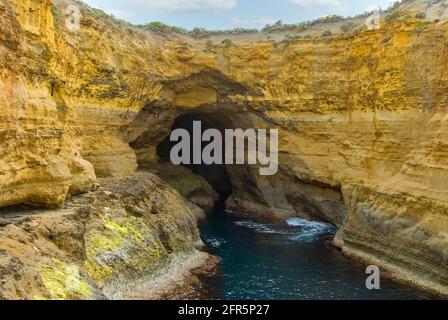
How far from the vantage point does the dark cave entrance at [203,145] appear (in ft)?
157

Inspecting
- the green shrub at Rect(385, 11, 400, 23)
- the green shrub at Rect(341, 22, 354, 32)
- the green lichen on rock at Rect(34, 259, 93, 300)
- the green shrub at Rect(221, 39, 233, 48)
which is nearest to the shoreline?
the green lichen on rock at Rect(34, 259, 93, 300)

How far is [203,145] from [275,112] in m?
14.1

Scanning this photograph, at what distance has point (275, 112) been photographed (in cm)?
4091

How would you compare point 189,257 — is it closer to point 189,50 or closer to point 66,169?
point 66,169

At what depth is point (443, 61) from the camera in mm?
28781

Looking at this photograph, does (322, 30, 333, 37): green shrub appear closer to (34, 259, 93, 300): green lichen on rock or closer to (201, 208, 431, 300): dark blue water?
(201, 208, 431, 300): dark blue water

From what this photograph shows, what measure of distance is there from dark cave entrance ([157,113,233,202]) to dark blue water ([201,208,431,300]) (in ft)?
36.5

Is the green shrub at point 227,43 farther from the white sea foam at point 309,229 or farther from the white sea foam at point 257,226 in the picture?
the white sea foam at point 309,229

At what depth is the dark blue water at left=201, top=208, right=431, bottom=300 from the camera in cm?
2566

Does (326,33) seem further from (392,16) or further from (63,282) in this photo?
(63,282)

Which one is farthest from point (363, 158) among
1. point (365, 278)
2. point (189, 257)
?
point (189, 257)

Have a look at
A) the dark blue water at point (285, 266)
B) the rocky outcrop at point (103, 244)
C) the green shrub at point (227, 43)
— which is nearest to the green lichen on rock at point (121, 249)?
the rocky outcrop at point (103, 244)

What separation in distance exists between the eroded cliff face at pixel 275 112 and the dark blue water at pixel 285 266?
184 centimetres

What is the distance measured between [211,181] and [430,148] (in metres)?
32.1
